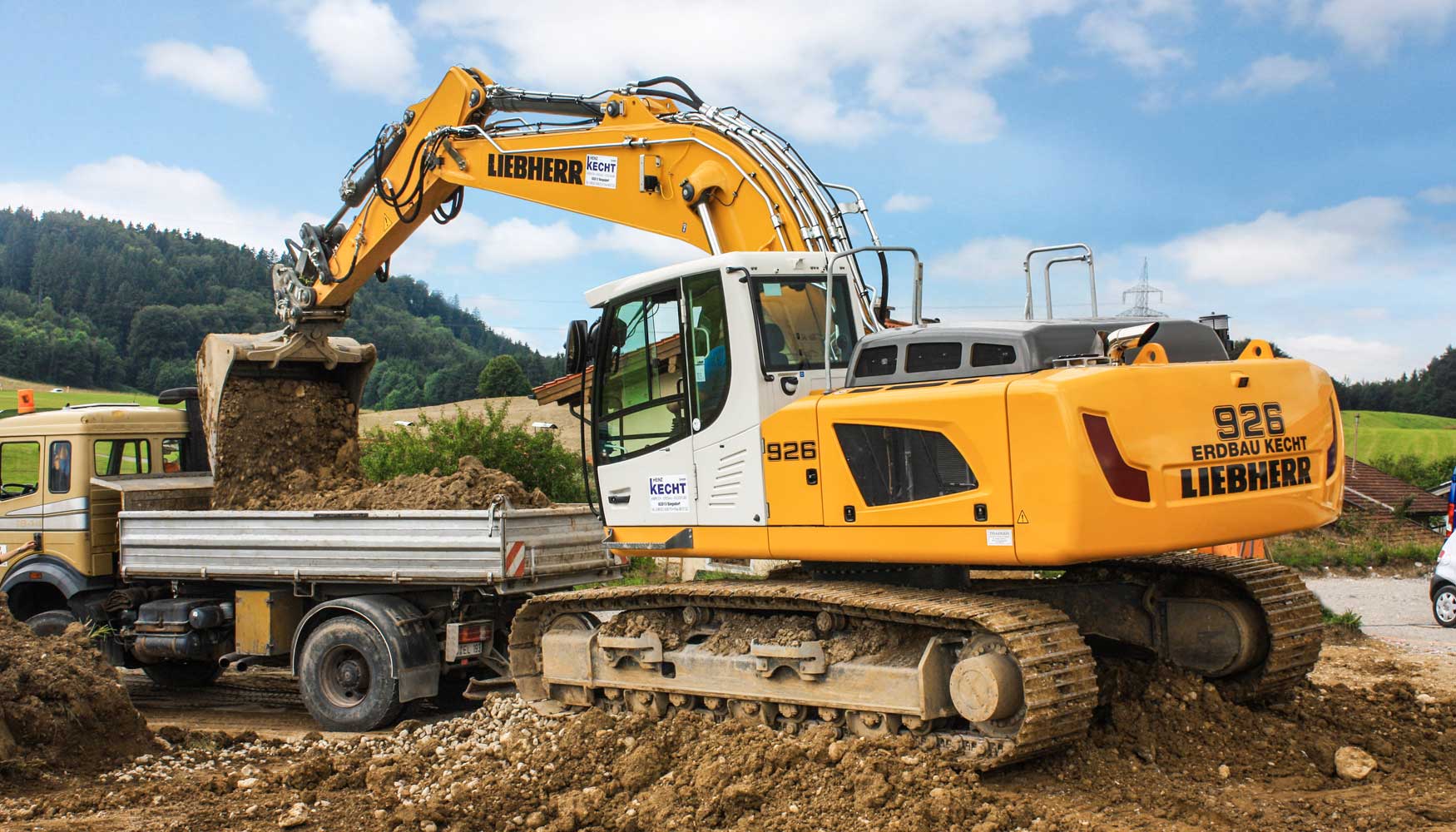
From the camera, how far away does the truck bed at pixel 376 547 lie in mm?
8703

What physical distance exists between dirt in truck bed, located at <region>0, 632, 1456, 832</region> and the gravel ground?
6.06 m

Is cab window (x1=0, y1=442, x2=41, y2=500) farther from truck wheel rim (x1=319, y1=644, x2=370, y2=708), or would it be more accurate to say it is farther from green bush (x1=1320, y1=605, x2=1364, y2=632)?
green bush (x1=1320, y1=605, x2=1364, y2=632)

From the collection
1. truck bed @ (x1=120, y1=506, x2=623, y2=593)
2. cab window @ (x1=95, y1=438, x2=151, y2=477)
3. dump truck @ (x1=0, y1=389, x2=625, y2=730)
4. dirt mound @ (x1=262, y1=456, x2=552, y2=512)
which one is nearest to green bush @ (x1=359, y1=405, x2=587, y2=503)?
dump truck @ (x1=0, y1=389, x2=625, y2=730)

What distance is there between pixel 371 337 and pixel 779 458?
6584cm

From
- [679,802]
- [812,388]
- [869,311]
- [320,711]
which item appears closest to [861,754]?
[679,802]

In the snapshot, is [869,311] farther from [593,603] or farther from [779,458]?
[593,603]

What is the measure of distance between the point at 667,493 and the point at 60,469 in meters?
6.59

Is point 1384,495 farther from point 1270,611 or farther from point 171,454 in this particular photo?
point 171,454

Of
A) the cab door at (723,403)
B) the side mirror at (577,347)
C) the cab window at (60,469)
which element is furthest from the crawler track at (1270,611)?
the cab window at (60,469)

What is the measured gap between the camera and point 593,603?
26.3 feet

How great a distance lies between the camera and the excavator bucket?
36.0 feet

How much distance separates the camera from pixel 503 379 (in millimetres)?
49531

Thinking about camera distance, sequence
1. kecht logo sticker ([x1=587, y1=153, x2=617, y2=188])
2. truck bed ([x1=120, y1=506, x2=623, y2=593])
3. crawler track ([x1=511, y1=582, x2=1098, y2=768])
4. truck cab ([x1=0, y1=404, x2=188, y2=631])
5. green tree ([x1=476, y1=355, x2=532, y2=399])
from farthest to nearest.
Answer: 1. green tree ([x1=476, y1=355, x2=532, y2=399])
2. truck cab ([x1=0, y1=404, x2=188, y2=631])
3. kecht logo sticker ([x1=587, y1=153, x2=617, y2=188])
4. truck bed ([x1=120, y1=506, x2=623, y2=593])
5. crawler track ([x1=511, y1=582, x2=1098, y2=768])

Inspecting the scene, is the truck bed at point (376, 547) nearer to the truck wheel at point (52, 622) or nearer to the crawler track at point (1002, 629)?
the truck wheel at point (52, 622)
